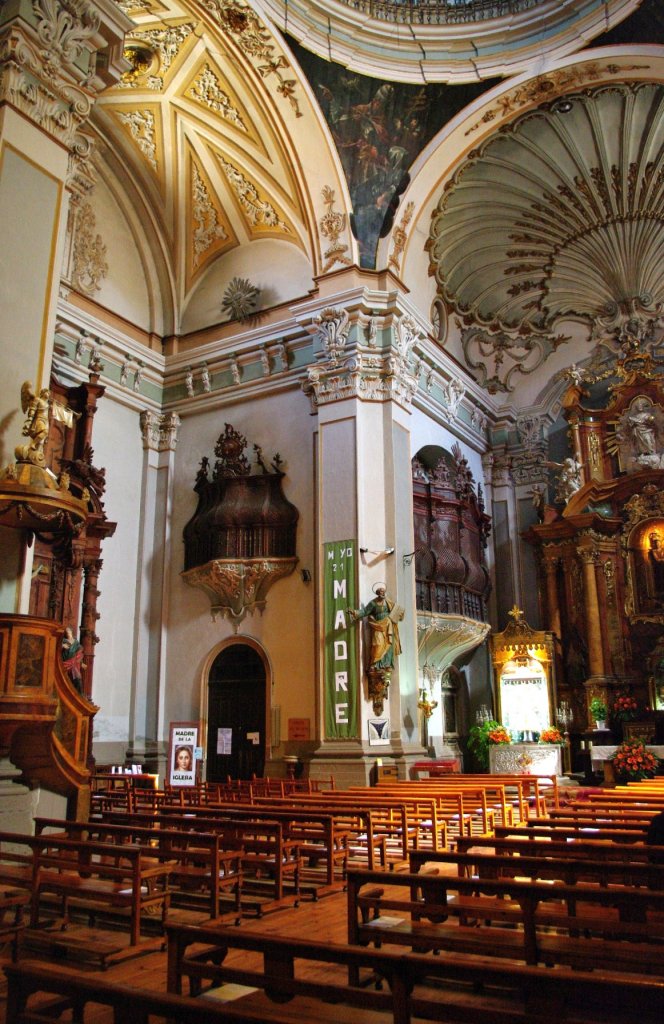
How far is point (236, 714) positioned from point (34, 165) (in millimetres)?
9732

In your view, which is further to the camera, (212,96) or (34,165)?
(212,96)

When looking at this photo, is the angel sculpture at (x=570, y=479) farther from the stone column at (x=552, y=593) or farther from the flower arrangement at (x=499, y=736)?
the flower arrangement at (x=499, y=736)

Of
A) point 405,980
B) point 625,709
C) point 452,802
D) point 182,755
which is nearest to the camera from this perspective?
point 405,980

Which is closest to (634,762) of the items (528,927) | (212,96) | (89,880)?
(89,880)

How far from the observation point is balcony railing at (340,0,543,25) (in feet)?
47.5

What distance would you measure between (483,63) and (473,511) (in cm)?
830

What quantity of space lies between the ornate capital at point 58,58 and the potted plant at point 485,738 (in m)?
12.2

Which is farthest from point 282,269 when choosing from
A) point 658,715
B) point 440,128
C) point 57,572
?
point 658,715

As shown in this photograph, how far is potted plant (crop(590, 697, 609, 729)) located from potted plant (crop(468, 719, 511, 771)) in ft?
5.75

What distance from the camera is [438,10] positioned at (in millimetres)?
14641

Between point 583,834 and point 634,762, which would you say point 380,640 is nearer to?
point 634,762

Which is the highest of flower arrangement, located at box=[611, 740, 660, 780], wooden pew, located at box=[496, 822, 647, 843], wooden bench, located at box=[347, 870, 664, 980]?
flower arrangement, located at box=[611, 740, 660, 780]

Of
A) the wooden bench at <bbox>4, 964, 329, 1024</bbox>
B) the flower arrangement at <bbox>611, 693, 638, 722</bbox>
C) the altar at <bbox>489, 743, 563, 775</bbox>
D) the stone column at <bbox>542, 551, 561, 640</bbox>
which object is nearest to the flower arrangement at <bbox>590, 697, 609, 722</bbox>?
the flower arrangement at <bbox>611, 693, 638, 722</bbox>

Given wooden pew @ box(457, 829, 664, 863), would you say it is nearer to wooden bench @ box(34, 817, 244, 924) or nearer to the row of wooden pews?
the row of wooden pews
